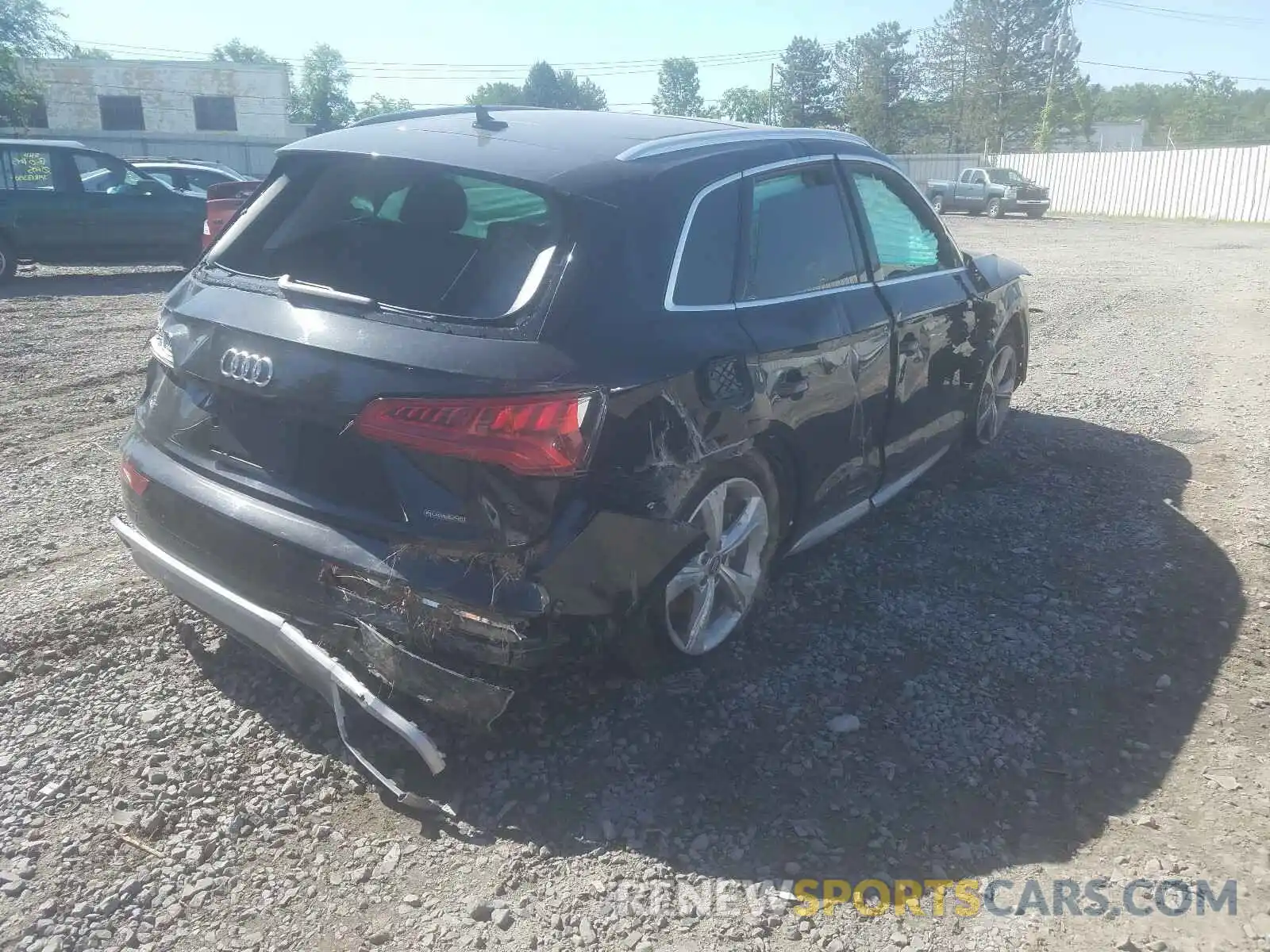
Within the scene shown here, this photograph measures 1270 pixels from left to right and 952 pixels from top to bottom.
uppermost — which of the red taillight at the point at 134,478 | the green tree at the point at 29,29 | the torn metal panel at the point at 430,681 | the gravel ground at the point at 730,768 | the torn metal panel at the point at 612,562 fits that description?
the green tree at the point at 29,29

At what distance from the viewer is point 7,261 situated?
12859 mm

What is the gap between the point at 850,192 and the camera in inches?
175

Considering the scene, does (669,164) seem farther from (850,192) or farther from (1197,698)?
(1197,698)

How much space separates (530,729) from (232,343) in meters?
1.47

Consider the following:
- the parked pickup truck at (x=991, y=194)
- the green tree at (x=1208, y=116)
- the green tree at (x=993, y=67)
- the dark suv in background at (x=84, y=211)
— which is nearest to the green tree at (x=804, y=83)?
the green tree at (x=993, y=67)

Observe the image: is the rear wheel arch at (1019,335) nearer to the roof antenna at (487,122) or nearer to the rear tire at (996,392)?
the rear tire at (996,392)

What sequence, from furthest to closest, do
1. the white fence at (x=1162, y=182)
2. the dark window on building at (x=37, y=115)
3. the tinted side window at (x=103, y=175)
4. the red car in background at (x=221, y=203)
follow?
the dark window on building at (x=37, y=115) → the white fence at (x=1162, y=182) → the tinted side window at (x=103, y=175) → the red car in background at (x=221, y=203)

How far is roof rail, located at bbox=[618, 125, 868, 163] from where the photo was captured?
3.47m

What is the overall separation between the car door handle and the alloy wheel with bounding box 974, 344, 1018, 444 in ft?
7.86

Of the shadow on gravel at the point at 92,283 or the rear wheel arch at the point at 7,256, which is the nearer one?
the shadow on gravel at the point at 92,283

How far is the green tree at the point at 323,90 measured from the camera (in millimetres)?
89812

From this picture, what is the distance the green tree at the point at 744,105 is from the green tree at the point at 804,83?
104 inches

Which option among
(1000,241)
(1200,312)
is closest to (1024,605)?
(1200,312)

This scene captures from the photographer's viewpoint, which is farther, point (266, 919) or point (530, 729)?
point (530, 729)
